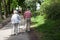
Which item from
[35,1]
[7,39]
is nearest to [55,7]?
[7,39]

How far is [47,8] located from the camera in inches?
998

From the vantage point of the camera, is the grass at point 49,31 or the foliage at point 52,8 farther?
the foliage at point 52,8

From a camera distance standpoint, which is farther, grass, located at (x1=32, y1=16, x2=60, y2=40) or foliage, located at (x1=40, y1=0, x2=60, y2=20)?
foliage, located at (x1=40, y1=0, x2=60, y2=20)

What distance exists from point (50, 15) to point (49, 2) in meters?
2.12

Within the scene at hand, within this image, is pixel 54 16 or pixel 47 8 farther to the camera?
pixel 47 8

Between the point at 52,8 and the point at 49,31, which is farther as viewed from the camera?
the point at 52,8

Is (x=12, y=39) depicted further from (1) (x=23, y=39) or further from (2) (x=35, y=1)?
(2) (x=35, y=1)

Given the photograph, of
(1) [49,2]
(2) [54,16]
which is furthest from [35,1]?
(2) [54,16]

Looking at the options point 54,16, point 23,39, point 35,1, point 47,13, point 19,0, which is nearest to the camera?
point 23,39

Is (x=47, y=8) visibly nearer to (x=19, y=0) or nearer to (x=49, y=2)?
(x=49, y=2)

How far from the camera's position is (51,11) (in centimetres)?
2419

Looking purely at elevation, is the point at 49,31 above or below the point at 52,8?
below

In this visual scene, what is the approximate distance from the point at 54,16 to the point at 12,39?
1001 centimetres

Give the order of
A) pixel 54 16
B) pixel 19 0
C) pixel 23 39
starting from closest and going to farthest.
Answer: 1. pixel 23 39
2. pixel 54 16
3. pixel 19 0
